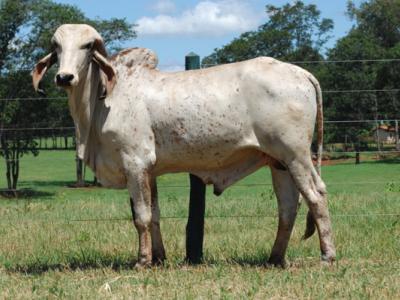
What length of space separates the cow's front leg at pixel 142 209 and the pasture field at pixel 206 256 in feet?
0.58

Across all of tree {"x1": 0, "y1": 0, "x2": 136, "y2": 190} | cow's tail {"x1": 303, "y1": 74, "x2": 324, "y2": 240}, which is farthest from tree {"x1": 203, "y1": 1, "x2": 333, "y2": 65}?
cow's tail {"x1": 303, "y1": 74, "x2": 324, "y2": 240}

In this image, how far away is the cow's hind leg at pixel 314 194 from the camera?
7371 millimetres

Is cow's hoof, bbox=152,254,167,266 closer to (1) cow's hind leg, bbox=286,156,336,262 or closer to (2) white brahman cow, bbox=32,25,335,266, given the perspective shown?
(2) white brahman cow, bbox=32,25,335,266

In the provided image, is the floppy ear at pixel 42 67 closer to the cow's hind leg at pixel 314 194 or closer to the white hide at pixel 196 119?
the white hide at pixel 196 119

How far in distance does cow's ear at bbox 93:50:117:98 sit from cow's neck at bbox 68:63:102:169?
0.17 m

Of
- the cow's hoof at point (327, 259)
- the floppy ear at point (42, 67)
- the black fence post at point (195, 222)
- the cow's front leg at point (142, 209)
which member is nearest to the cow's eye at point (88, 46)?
the floppy ear at point (42, 67)

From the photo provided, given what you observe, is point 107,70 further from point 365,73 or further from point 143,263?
point 365,73

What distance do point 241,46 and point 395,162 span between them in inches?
1060

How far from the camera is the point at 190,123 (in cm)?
744

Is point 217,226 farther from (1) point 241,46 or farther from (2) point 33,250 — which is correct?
(1) point 241,46

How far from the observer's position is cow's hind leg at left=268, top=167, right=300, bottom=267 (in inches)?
305

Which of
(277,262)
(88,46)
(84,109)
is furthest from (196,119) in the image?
(277,262)

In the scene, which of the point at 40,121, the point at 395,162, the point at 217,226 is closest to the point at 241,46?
the point at 395,162

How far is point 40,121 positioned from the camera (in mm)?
31172
